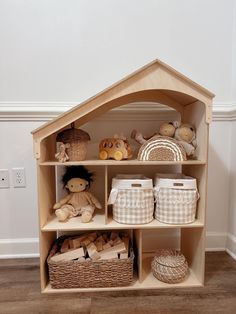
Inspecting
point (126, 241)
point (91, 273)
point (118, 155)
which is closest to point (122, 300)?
point (91, 273)

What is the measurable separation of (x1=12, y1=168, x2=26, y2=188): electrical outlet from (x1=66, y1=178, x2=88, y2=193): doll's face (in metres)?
0.31

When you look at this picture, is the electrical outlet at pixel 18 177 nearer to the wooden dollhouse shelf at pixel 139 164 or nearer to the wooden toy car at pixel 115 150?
the wooden dollhouse shelf at pixel 139 164

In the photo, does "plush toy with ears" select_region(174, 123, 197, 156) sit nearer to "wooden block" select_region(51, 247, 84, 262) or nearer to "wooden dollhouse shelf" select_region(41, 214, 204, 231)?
"wooden dollhouse shelf" select_region(41, 214, 204, 231)

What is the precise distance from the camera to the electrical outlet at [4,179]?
4.31ft

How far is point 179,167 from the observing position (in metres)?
1.36

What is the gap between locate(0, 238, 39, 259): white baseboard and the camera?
1.34 metres

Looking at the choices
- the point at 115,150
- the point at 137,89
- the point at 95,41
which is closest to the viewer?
the point at 137,89

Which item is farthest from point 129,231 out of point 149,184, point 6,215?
point 6,215

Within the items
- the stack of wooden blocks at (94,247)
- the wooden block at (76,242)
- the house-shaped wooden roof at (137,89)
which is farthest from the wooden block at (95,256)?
the house-shaped wooden roof at (137,89)

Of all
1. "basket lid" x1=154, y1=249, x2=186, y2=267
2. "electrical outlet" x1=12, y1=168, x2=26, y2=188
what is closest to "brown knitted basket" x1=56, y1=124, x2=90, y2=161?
"electrical outlet" x1=12, y1=168, x2=26, y2=188

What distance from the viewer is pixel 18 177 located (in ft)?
4.34

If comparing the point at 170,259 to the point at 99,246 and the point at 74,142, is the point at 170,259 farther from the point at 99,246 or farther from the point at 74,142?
the point at 74,142

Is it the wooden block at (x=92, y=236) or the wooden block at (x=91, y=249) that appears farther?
the wooden block at (x=92, y=236)

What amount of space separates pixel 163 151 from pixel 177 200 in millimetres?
216
